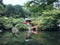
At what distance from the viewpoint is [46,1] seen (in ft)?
12.1

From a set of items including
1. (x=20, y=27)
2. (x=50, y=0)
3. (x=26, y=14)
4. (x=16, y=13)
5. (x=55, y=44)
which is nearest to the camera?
(x=50, y=0)

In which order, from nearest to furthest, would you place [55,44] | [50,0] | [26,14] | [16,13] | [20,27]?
[50,0] → [55,44] → [20,27] → [16,13] → [26,14]

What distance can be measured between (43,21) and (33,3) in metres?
19.4

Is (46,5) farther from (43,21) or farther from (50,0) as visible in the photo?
(43,21)

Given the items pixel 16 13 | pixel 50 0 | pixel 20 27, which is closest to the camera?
pixel 50 0

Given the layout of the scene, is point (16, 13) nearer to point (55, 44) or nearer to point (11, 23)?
point (11, 23)

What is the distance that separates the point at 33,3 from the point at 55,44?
26.1ft

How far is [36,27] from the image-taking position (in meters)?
23.2

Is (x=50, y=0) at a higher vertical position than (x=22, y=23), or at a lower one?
higher

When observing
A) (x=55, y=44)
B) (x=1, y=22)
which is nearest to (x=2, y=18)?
(x=1, y=22)

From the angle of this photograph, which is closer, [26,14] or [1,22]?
[1,22]

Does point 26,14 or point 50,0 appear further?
point 26,14

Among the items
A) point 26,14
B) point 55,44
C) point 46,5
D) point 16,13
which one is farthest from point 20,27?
point 46,5

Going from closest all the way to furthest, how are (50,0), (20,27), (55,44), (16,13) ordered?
(50,0) → (55,44) → (20,27) → (16,13)
